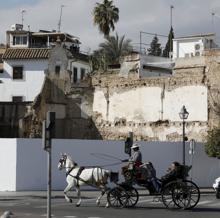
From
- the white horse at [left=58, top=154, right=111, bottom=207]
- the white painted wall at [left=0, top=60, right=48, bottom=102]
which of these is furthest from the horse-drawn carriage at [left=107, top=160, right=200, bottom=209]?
the white painted wall at [left=0, top=60, right=48, bottom=102]

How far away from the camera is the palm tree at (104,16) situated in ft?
236

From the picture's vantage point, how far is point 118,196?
2188cm

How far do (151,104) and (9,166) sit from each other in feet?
54.3

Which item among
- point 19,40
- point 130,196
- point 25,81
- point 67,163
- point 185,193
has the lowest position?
point 130,196

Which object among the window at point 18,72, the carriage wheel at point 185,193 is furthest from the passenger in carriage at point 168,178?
the window at point 18,72

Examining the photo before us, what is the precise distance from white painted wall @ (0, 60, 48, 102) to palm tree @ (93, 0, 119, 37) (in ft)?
36.4

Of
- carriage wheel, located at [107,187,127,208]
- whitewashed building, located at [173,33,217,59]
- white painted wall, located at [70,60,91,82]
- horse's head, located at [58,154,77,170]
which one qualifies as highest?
whitewashed building, located at [173,33,217,59]

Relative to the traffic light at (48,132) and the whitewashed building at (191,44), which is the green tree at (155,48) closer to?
the whitewashed building at (191,44)

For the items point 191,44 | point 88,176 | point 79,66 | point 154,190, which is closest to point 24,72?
point 79,66

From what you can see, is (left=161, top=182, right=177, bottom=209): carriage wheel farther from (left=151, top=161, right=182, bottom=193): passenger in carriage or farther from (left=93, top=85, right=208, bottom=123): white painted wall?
(left=93, top=85, right=208, bottom=123): white painted wall

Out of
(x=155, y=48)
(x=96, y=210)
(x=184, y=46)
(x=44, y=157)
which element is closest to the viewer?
(x=96, y=210)

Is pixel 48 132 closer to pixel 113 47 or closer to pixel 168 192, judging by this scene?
pixel 168 192

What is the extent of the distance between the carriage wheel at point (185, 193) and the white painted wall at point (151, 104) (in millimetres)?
21200

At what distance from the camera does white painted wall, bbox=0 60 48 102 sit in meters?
63.9
